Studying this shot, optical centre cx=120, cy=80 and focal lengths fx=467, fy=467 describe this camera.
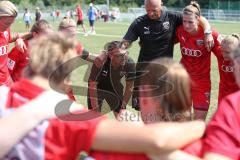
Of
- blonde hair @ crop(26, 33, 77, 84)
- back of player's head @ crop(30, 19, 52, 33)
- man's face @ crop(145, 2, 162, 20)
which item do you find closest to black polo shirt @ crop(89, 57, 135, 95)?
man's face @ crop(145, 2, 162, 20)

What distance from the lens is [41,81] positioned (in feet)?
7.65

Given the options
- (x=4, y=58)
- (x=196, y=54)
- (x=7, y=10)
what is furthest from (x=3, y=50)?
(x=196, y=54)

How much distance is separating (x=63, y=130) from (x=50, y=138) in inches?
3.1

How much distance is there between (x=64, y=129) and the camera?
226 centimetres

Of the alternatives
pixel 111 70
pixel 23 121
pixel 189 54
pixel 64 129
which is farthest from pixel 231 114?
pixel 189 54

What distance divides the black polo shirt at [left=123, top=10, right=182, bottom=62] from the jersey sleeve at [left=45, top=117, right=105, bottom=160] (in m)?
4.71

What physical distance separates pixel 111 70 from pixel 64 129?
4.13m

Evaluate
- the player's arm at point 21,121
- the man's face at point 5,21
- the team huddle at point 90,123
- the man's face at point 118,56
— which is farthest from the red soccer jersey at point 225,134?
the man's face at point 5,21

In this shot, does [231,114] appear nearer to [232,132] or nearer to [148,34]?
[232,132]

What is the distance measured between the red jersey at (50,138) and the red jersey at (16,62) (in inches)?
161

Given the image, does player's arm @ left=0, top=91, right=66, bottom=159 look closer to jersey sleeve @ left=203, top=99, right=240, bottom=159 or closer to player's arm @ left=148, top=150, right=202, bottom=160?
player's arm @ left=148, top=150, right=202, bottom=160

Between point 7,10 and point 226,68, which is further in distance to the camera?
point 226,68

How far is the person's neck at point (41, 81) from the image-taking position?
7.61ft

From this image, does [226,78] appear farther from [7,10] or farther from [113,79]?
[7,10]
